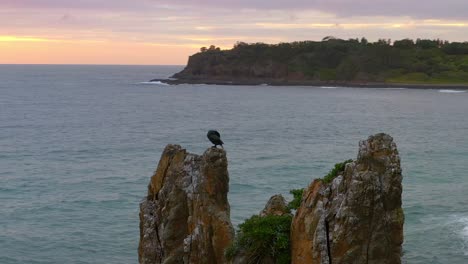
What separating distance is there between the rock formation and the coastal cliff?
0.03 m

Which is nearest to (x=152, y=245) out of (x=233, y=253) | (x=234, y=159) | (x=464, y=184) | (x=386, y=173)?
(x=233, y=253)

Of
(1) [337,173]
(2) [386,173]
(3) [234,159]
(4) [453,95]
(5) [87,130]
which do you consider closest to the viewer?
(2) [386,173]

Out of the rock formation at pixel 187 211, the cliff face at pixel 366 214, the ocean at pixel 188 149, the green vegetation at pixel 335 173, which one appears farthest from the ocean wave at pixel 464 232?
the cliff face at pixel 366 214

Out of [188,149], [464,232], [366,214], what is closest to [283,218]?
[366,214]

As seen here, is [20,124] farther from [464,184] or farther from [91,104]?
[464,184]

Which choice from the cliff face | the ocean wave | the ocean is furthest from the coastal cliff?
the ocean wave

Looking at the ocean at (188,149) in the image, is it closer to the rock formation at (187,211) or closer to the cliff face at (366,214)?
the rock formation at (187,211)

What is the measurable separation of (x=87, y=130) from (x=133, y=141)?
1753 centimetres

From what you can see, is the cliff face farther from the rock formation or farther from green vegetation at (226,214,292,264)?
the rock formation

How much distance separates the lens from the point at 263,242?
2162 centimetres

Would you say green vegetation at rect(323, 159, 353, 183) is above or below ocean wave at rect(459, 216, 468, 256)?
above

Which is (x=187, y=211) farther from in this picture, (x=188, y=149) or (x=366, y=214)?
(x=188, y=149)

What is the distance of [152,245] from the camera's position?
2511 centimetres

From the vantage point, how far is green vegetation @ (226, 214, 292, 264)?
Answer: 21219 millimetres
